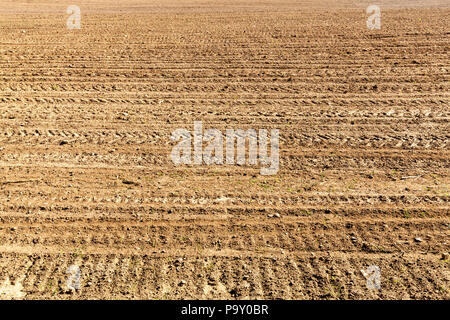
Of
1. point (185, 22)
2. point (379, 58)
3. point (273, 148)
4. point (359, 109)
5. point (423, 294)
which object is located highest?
point (185, 22)

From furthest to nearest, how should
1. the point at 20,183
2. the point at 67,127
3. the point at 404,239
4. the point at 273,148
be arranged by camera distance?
the point at 67,127 → the point at 273,148 → the point at 20,183 → the point at 404,239

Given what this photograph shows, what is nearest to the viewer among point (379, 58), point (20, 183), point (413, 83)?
point (20, 183)

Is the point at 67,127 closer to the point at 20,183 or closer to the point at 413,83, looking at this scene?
the point at 20,183

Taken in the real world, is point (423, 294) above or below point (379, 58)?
below

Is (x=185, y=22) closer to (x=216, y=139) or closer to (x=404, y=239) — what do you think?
(x=216, y=139)

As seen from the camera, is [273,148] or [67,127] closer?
[273,148]

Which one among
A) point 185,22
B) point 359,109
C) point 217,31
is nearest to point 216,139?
point 359,109
